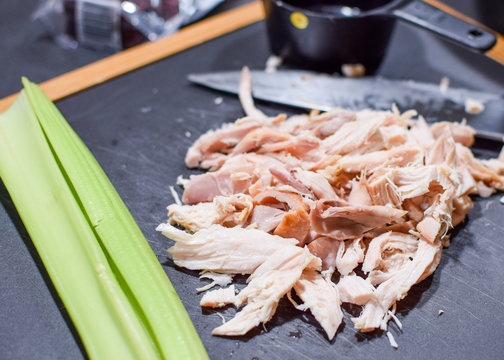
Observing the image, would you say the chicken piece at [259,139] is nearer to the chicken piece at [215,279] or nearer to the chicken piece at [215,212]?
the chicken piece at [215,212]

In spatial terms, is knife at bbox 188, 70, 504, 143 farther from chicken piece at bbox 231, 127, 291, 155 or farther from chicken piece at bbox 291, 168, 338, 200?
chicken piece at bbox 291, 168, 338, 200

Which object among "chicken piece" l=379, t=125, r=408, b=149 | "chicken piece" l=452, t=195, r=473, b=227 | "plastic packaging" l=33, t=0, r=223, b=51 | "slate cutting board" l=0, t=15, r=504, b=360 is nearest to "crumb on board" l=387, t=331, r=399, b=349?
"slate cutting board" l=0, t=15, r=504, b=360

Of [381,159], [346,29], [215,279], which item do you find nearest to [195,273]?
[215,279]

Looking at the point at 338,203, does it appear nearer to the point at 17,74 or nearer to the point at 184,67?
the point at 184,67

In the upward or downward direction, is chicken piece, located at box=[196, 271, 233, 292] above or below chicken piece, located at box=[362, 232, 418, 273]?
below

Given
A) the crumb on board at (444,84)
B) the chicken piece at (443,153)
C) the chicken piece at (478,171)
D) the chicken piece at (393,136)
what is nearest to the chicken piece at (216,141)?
the chicken piece at (393,136)

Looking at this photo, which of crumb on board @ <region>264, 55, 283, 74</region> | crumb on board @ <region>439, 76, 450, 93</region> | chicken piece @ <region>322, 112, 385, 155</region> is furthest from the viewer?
crumb on board @ <region>264, 55, 283, 74</region>

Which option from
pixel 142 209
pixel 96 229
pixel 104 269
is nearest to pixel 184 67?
pixel 142 209
